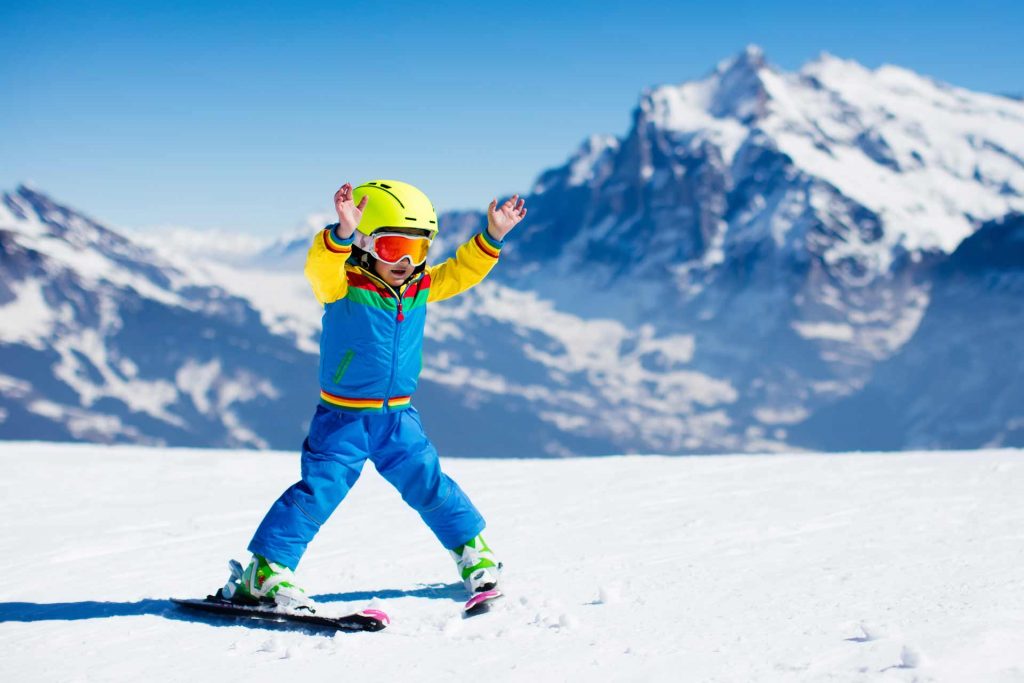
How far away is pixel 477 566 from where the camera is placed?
4.66 meters

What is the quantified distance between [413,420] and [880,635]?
249 centimetres

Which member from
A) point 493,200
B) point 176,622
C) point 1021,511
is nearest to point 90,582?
point 176,622

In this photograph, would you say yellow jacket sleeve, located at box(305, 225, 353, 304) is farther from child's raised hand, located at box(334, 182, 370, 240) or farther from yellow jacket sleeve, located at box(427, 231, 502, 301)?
yellow jacket sleeve, located at box(427, 231, 502, 301)

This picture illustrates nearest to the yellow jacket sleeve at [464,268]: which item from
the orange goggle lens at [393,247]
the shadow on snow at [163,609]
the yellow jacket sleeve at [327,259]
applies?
the orange goggle lens at [393,247]

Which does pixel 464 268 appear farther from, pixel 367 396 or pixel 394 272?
pixel 367 396

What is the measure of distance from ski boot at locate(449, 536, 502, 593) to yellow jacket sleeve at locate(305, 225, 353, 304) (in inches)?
61.3

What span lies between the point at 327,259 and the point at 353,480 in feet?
3.86

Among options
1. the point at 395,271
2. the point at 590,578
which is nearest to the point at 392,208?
the point at 395,271

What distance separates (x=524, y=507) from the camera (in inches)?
293

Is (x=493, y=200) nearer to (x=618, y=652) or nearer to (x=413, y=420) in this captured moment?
(x=413, y=420)

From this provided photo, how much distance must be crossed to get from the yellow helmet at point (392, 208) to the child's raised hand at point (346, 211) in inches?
5.7

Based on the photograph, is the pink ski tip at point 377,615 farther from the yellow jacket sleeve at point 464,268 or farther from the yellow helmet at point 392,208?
the yellow helmet at point 392,208

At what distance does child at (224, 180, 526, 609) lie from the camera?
4426mm

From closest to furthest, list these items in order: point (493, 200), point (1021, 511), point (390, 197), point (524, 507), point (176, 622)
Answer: point (176, 622), point (390, 197), point (493, 200), point (1021, 511), point (524, 507)
